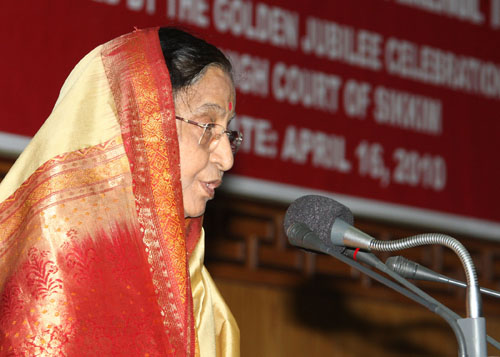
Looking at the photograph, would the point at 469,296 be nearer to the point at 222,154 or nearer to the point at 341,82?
the point at 222,154

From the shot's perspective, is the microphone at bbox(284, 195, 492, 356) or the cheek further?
the cheek

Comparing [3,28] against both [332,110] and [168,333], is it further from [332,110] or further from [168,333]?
[168,333]

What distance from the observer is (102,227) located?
1562mm

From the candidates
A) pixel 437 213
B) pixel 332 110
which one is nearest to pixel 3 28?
pixel 332 110

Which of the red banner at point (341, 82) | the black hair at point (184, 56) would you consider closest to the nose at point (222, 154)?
the black hair at point (184, 56)

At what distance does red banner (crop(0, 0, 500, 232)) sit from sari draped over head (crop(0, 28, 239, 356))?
1.26 m

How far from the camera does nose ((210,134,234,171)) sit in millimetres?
1829

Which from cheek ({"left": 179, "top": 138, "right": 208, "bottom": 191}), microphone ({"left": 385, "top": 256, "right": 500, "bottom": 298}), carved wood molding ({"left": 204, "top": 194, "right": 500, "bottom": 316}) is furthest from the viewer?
carved wood molding ({"left": 204, "top": 194, "right": 500, "bottom": 316})

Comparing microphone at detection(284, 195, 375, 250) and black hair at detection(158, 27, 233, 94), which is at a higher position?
black hair at detection(158, 27, 233, 94)

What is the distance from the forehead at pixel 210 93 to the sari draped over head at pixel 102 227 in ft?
0.32

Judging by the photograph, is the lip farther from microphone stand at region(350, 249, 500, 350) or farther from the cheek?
microphone stand at region(350, 249, 500, 350)

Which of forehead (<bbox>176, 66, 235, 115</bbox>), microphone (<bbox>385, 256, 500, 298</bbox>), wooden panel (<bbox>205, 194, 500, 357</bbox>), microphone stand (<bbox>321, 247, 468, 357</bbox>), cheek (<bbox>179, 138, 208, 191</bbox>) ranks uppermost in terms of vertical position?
forehead (<bbox>176, 66, 235, 115</bbox>)

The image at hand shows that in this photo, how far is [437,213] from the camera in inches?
148

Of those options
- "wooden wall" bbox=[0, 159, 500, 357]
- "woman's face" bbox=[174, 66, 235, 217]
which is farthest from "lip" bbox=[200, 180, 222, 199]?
"wooden wall" bbox=[0, 159, 500, 357]
